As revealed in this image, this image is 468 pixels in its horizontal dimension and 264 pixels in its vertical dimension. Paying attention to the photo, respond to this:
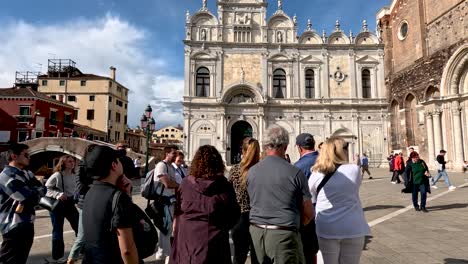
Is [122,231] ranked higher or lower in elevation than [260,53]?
lower

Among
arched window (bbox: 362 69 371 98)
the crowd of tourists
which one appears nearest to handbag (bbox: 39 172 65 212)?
the crowd of tourists

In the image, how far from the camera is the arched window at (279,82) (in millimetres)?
26752

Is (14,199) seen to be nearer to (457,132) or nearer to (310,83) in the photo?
Result: (457,132)

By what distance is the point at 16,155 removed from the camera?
12.2ft

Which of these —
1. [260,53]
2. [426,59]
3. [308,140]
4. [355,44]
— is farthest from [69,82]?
[308,140]

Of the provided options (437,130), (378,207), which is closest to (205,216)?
(378,207)

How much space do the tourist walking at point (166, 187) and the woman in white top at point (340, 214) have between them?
2.44 metres

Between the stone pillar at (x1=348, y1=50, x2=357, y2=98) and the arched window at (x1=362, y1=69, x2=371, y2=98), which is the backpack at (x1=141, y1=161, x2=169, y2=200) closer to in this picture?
the stone pillar at (x1=348, y1=50, x2=357, y2=98)

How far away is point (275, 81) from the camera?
88.1 feet

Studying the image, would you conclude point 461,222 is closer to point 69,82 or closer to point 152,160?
point 152,160

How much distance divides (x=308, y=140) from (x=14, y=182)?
353 centimetres

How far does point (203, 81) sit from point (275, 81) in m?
6.42

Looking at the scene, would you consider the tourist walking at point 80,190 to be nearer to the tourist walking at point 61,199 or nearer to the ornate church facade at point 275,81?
the tourist walking at point 61,199

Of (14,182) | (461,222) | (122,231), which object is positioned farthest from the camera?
(461,222)
